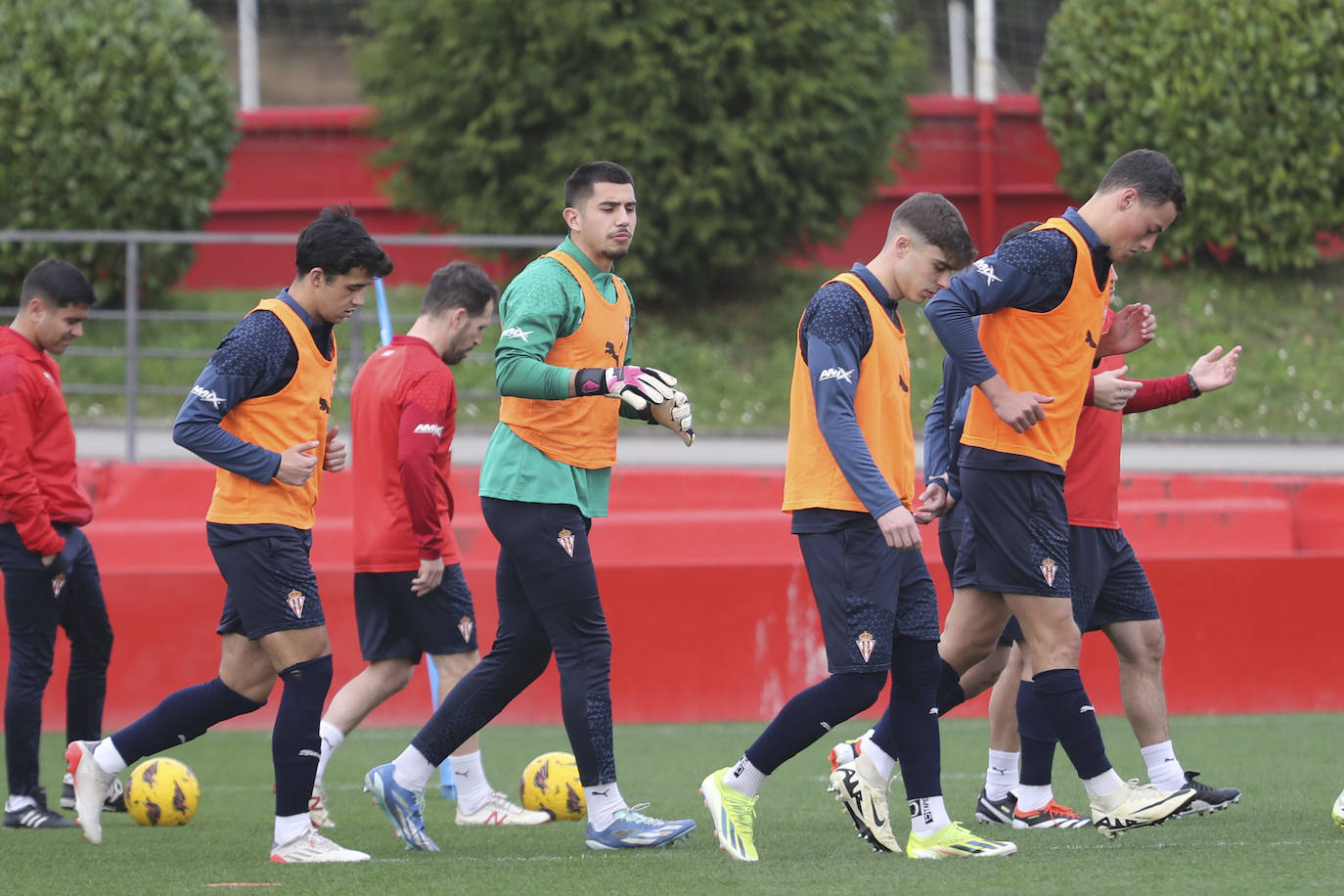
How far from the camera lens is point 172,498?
1155cm

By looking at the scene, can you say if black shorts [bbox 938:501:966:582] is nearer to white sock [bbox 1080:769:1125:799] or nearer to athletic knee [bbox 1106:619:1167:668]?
athletic knee [bbox 1106:619:1167:668]

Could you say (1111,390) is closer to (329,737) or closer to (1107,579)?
(1107,579)

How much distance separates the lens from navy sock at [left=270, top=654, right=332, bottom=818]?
5273 millimetres

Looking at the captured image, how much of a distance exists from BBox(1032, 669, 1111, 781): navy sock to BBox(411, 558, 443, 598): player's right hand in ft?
7.95

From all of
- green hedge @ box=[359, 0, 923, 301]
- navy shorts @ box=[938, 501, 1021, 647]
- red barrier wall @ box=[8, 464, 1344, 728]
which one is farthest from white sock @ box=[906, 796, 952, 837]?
green hedge @ box=[359, 0, 923, 301]

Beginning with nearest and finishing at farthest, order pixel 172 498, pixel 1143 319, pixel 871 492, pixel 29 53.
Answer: pixel 871 492 → pixel 1143 319 → pixel 172 498 → pixel 29 53

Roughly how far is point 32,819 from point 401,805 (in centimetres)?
186

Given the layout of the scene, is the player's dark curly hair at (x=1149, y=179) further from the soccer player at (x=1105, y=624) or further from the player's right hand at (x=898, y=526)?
the player's right hand at (x=898, y=526)

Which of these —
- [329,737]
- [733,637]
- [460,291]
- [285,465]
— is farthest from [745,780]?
Result: [733,637]

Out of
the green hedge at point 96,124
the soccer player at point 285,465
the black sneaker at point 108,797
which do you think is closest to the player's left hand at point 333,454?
the soccer player at point 285,465

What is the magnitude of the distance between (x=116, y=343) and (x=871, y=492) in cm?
1241

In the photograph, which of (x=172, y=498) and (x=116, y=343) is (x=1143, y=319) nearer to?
(x=172, y=498)

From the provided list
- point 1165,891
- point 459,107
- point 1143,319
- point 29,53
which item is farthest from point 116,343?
point 1165,891

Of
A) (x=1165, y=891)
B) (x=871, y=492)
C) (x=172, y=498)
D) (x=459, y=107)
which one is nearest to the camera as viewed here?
(x=1165, y=891)
